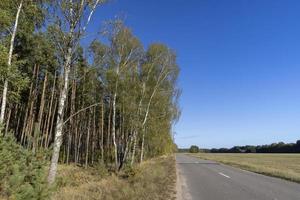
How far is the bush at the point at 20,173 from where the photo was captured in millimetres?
5575

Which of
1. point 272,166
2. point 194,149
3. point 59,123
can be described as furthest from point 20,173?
point 194,149

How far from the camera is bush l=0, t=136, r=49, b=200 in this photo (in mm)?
5575

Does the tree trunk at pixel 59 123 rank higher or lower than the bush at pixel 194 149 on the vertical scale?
lower

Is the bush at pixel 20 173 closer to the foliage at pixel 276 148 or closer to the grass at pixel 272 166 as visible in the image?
the grass at pixel 272 166

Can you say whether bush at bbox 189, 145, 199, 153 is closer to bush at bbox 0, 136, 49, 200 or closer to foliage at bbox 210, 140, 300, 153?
foliage at bbox 210, 140, 300, 153

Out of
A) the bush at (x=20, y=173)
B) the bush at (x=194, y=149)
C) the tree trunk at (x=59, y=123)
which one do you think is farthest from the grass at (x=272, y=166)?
the bush at (x=194, y=149)

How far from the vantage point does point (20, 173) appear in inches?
227

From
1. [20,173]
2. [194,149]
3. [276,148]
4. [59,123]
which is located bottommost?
[20,173]

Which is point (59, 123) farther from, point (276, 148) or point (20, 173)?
point (276, 148)

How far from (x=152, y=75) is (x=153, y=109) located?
3.10m

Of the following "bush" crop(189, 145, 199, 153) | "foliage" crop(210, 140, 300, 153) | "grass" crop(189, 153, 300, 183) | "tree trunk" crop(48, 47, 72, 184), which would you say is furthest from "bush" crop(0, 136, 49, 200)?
"bush" crop(189, 145, 199, 153)

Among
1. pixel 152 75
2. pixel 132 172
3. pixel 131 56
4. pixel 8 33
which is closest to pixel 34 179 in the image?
pixel 132 172

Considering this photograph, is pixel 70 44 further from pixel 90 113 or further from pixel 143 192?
pixel 90 113

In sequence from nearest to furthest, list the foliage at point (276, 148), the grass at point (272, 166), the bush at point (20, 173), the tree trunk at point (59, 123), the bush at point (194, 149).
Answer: the bush at point (20, 173), the tree trunk at point (59, 123), the grass at point (272, 166), the foliage at point (276, 148), the bush at point (194, 149)
